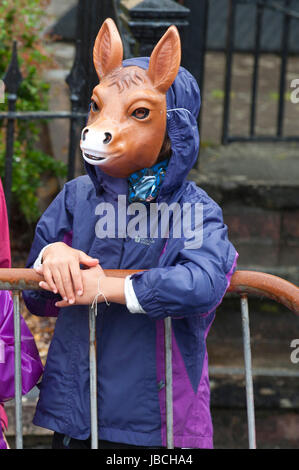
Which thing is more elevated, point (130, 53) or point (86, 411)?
point (130, 53)

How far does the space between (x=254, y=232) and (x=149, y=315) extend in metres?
2.90

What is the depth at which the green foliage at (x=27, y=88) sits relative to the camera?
17.8ft

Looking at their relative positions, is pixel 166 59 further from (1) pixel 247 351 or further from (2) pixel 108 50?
(1) pixel 247 351

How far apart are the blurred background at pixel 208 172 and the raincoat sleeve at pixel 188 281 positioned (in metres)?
1.77

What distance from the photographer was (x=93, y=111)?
8.59 feet

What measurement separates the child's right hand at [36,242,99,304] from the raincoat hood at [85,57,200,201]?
0.24m

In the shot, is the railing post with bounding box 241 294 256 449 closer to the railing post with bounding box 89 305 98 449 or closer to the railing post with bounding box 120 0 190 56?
the railing post with bounding box 89 305 98 449

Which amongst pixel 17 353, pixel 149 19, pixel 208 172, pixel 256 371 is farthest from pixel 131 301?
pixel 208 172

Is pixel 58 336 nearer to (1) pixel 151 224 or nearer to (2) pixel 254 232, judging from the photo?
(1) pixel 151 224

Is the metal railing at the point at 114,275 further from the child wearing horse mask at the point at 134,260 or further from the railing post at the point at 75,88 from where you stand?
the railing post at the point at 75,88

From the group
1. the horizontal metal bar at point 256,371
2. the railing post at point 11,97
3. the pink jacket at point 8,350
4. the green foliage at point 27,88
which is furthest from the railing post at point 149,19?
the horizontal metal bar at point 256,371

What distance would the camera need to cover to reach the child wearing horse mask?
2551 millimetres
